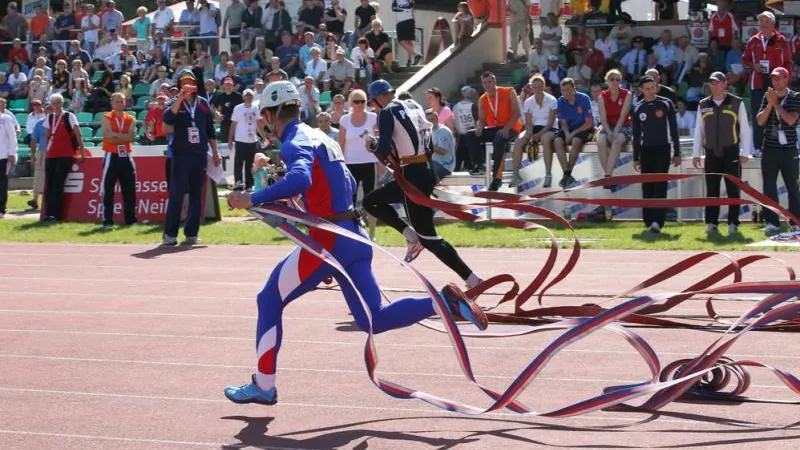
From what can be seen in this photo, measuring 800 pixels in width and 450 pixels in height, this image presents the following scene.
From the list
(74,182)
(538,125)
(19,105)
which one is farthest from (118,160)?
(19,105)

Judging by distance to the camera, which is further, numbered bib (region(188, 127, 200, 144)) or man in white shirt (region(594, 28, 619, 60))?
man in white shirt (region(594, 28, 619, 60))

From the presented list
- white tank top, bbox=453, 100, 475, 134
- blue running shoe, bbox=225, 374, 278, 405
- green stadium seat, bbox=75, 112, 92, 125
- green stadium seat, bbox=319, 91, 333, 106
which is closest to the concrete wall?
green stadium seat, bbox=319, 91, 333, 106

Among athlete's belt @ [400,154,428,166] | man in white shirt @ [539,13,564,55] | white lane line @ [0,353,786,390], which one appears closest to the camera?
white lane line @ [0,353,786,390]

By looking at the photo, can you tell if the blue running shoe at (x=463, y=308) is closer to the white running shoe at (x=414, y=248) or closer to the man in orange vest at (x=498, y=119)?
the white running shoe at (x=414, y=248)

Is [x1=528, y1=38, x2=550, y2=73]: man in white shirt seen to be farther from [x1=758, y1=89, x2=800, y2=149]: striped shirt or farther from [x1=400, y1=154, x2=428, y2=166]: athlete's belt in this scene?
[x1=400, y1=154, x2=428, y2=166]: athlete's belt

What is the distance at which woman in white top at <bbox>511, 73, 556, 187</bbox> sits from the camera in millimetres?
19359

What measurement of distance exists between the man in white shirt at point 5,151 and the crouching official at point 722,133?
11789 mm

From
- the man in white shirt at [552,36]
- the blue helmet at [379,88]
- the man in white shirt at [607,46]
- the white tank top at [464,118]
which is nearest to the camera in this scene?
the blue helmet at [379,88]

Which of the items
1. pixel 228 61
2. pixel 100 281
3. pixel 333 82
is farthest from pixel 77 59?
pixel 100 281

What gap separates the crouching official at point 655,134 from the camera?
56.2ft

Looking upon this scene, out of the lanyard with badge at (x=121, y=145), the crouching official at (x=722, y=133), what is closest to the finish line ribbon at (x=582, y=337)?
the crouching official at (x=722, y=133)

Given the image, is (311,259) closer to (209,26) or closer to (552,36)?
(552,36)

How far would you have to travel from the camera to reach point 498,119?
20.1 meters

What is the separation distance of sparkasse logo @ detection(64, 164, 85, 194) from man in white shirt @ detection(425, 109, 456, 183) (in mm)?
6264
